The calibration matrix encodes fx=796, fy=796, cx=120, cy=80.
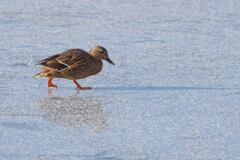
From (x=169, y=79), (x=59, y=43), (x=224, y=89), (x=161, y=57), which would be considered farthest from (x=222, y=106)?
(x=59, y=43)

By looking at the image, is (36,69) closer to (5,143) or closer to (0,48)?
(0,48)

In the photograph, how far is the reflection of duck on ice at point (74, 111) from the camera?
5495mm

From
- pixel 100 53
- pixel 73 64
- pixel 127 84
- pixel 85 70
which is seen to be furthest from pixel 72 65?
pixel 127 84

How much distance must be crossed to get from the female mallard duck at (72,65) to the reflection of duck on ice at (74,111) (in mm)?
546

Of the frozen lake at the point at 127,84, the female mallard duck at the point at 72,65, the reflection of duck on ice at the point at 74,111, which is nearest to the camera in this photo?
the frozen lake at the point at 127,84

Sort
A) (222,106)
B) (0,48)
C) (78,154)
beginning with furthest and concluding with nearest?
1. (0,48)
2. (222,106)
3. (78,154)

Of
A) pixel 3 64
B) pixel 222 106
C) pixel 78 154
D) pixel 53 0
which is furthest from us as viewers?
pixel 53 0

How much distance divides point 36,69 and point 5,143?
2.38m

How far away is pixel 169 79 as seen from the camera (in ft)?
22.5

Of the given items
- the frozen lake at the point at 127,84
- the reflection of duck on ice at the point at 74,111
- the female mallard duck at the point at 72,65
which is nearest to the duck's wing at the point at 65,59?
the female mallard duck at the point at 72,65

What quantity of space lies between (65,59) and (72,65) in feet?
0.29

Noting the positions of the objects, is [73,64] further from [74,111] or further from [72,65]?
[74,111]

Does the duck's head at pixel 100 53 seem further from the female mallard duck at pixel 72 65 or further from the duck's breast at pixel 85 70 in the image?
the duck's breast at pixel 85 70

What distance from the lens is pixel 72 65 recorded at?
6953 mm
